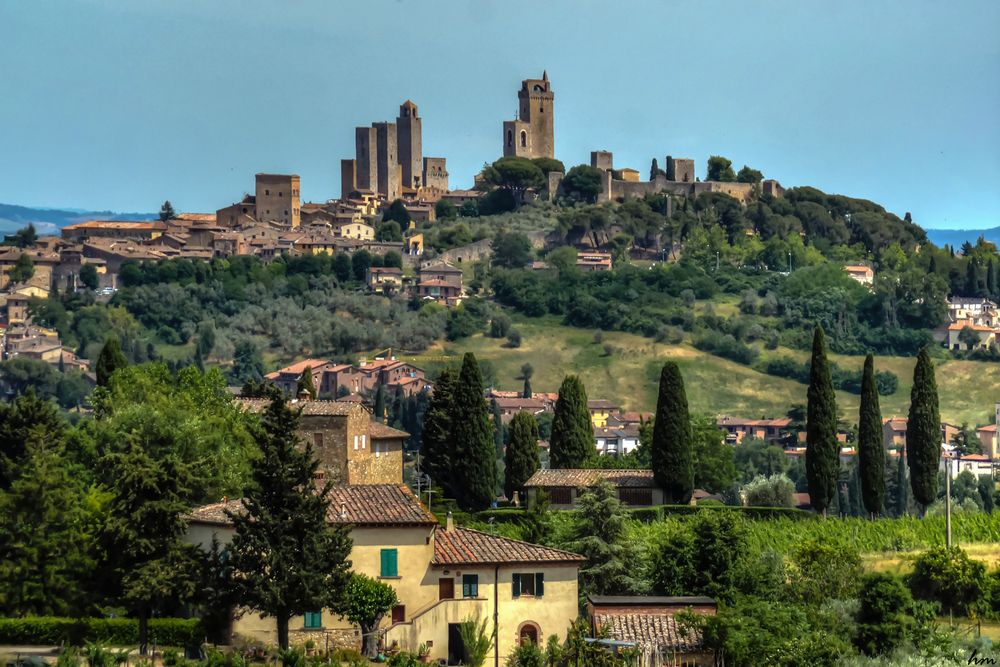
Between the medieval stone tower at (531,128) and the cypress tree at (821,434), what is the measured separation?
120m

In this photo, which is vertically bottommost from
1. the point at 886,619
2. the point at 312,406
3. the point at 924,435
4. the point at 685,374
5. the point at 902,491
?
the point at 886,619

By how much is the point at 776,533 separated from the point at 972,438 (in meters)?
65.8

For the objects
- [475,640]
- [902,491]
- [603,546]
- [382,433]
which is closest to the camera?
[475,640]

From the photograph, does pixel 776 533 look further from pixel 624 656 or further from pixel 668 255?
pixel 668 255

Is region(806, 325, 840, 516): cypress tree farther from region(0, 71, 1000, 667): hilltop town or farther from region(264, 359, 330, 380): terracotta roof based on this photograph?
region(264, 359, 330, 380): terracotta roof

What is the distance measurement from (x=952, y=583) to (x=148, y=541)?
16643 millimetres

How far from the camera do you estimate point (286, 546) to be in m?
36.1

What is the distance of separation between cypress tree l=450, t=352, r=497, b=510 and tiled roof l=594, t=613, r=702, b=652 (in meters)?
22.7

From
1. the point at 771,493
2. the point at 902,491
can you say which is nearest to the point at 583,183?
the point at 902,491

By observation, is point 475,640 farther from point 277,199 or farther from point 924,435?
point 277,199

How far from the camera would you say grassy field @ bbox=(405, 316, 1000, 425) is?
401ft

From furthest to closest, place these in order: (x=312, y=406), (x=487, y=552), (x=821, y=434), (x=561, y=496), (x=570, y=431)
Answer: (x=570, y=431)
(x=561, y=496)
(x=821, y=434)
(x=312, y=406)
(x=487, y=552)

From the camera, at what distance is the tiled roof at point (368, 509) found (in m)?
38.5

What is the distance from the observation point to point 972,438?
115 m
